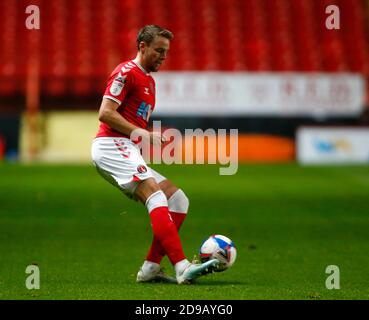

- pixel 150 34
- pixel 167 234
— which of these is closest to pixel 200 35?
pixel 150 34

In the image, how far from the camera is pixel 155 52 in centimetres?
701

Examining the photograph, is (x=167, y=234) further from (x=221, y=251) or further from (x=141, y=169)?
(x=141, y=169)

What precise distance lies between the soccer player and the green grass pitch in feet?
0.80

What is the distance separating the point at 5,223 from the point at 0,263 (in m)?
3.07

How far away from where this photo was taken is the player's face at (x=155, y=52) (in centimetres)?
698

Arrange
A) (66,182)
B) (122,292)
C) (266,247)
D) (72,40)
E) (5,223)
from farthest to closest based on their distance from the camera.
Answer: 1. (72,40)
2. (66,182)
3. (5,223)
4. (266,247)
5. (122,292)

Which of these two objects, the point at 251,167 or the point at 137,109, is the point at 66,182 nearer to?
the point at 251,167

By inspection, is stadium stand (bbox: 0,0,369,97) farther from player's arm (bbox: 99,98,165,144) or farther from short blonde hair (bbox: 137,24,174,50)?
player's arm (bbox: 99,98,165,144)

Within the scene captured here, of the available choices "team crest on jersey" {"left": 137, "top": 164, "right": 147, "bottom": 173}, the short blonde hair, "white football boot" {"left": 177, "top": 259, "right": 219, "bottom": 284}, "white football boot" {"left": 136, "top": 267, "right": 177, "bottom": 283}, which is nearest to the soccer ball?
"white football boot" {"left": 177, "top": 259, "right": 219, "bottom": 284}

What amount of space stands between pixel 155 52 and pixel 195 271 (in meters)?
1.65

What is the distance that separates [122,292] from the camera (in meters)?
6.44

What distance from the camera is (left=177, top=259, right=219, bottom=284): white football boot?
662 cm

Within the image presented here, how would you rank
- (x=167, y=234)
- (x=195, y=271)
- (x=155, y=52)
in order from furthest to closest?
(x=155, y=52) < (x=167, y=234) < (x=195, y=271)
